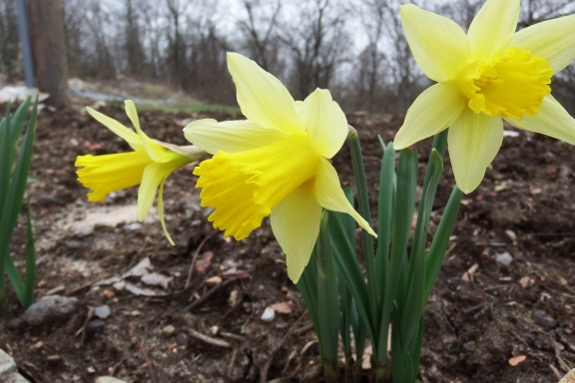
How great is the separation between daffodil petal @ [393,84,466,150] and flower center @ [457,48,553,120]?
1.0 inches

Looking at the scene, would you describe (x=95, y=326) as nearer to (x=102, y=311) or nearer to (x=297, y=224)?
(x=102, y=311)

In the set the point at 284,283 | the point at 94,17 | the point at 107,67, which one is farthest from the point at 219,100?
the point at 284,283

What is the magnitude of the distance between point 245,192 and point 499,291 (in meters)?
1.18

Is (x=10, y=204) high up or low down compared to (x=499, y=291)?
up

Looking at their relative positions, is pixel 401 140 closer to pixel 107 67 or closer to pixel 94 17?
pixel 107 67

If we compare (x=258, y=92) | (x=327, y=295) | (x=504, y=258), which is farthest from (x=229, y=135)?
(x=504, y=258)

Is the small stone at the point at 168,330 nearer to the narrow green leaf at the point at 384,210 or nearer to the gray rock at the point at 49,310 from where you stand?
the gray rock at the point at 49,310

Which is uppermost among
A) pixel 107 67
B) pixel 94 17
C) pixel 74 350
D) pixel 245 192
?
pixel 94 17

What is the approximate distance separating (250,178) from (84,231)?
175 centimetres

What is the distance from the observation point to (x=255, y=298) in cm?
161

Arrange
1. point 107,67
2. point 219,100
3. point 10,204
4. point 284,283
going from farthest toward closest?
point 107,67 < point 219,100 < point 284,283 < point 10,204

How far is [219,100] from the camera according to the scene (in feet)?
51.0

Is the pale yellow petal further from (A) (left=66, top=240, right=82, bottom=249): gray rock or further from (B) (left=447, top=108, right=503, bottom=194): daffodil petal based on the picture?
(A) (left=66, top=240, right=82, bottom=249): gray rock

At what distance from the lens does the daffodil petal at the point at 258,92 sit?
2.51 feet
